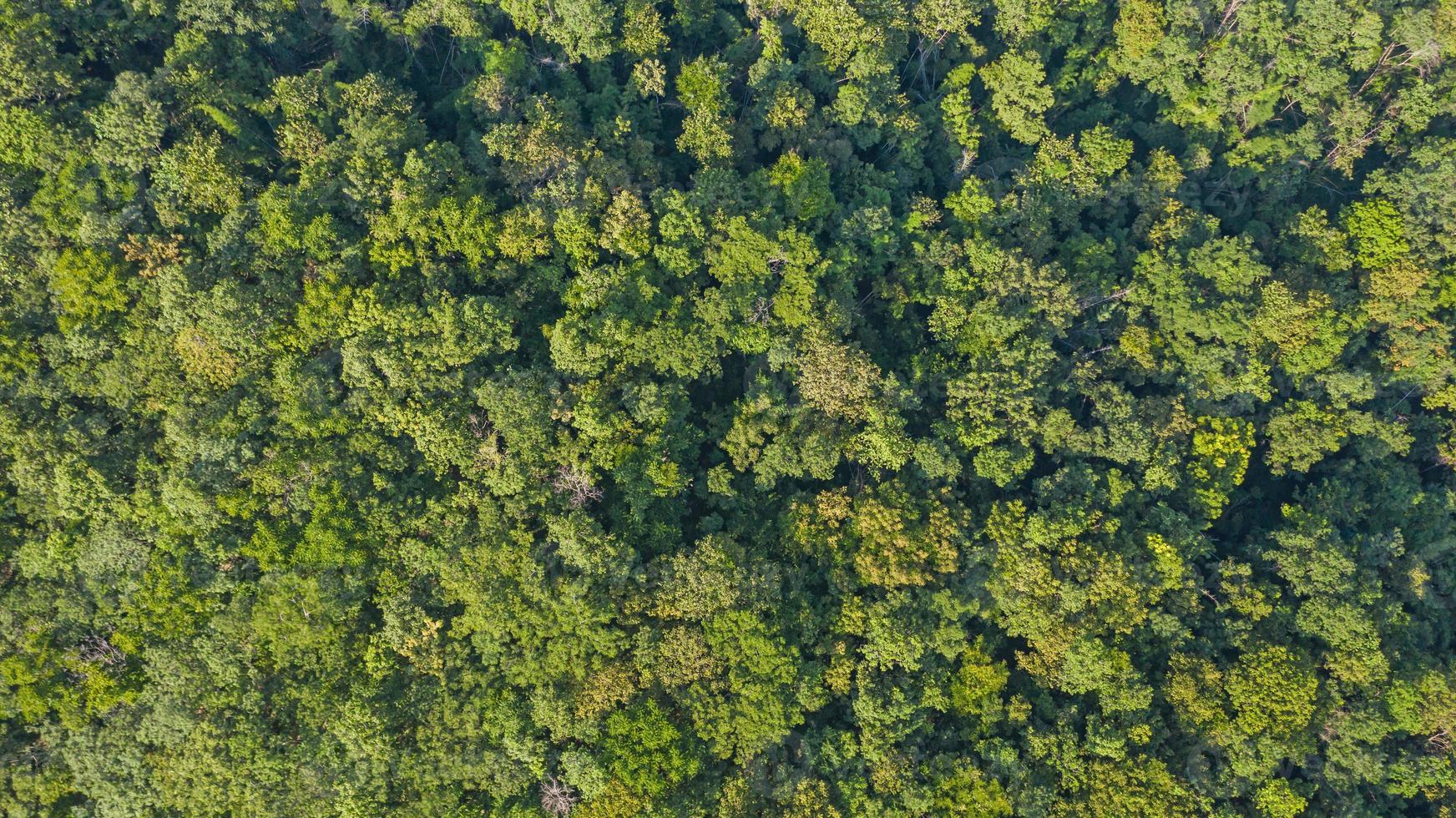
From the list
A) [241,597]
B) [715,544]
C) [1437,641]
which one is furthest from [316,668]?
[1437,641]

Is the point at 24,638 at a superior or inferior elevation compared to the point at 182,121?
inferior

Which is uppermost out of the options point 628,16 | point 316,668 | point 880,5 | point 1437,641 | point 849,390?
point 880,5

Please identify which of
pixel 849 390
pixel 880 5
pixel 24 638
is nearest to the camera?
pixel 24 638

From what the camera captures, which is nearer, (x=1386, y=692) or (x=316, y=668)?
(x=316, y=668)

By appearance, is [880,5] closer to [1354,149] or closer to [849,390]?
[849,390]

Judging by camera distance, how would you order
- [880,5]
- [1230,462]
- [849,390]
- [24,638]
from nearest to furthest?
[24,638] → [849,390] → [1230,462] → [880,5]

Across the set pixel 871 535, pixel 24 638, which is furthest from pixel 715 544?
pixel 24 638
